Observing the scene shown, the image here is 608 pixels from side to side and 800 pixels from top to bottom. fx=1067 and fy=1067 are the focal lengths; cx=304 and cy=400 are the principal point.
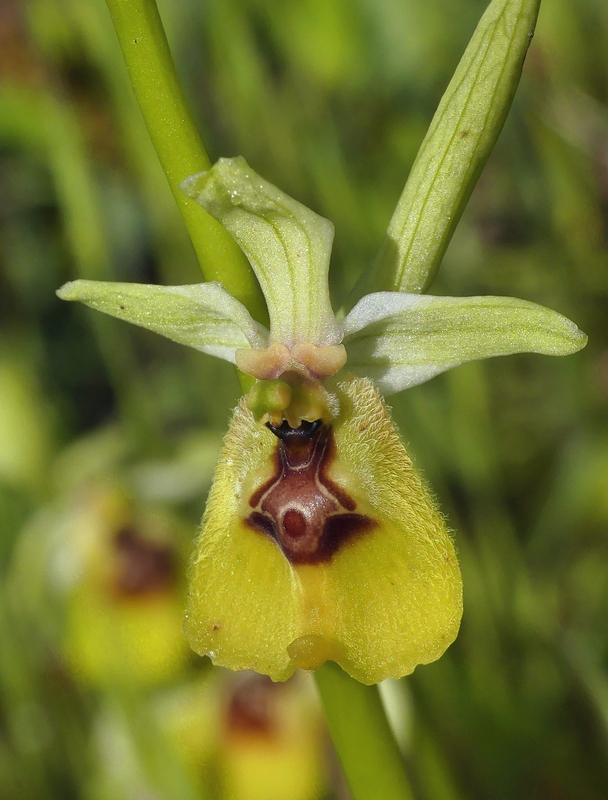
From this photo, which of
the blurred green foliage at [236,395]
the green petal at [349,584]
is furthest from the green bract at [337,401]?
the blurred green foliage at [236,395]

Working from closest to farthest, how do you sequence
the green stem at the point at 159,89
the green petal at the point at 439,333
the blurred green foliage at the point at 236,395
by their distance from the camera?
the green stem at the point at 159,89, the green petal at the point at 439,333, the blurred green foliage at the point at 236,395

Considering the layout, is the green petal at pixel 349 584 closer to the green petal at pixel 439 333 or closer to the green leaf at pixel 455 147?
the green petal at pixel 439 333

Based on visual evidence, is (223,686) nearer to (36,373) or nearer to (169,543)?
(169,543)

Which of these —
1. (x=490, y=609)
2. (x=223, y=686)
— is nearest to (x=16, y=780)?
(x=223, y=686)

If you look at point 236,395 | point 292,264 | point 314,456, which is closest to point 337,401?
point 314,456

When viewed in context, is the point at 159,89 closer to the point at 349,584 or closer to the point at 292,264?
the point at 292,264

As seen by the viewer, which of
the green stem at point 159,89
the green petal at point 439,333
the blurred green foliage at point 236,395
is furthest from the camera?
the blurred green foliage at point 236,395
